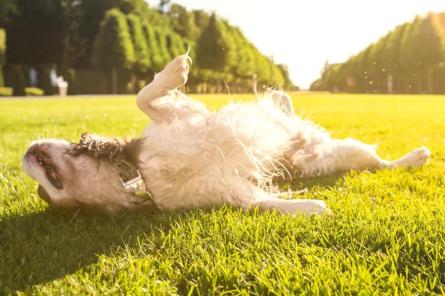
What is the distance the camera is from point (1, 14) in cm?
4866

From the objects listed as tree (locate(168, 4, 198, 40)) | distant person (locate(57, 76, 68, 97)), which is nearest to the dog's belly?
distant person (locate(57, 76, 68, 97))

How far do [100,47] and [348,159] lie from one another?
48827 millimetres

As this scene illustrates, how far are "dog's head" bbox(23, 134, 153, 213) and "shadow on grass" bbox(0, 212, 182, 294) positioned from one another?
139mm

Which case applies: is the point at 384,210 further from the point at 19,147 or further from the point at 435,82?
the point at 435,82

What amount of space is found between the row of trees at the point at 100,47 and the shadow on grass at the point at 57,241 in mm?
38970

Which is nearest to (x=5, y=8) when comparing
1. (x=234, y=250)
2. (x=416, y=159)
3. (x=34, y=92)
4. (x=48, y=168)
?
(x=34, y=92)

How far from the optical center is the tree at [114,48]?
49.8 metres

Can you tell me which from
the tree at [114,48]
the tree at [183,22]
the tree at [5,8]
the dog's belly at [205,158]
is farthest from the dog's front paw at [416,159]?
the tree at [183,22]

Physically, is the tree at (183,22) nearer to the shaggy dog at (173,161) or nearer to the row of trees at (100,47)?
the row of trees at (100,47)

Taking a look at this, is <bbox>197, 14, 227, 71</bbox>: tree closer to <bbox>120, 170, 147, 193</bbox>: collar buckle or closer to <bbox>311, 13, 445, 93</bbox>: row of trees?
<bbox>311, 13, 445, 93</bbox>: row of trees

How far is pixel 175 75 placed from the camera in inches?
142

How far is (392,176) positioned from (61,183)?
2.94 meters

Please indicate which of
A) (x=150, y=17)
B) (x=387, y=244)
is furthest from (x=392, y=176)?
(x=150, y=17)

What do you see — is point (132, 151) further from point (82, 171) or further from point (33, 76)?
point (33, 76)
